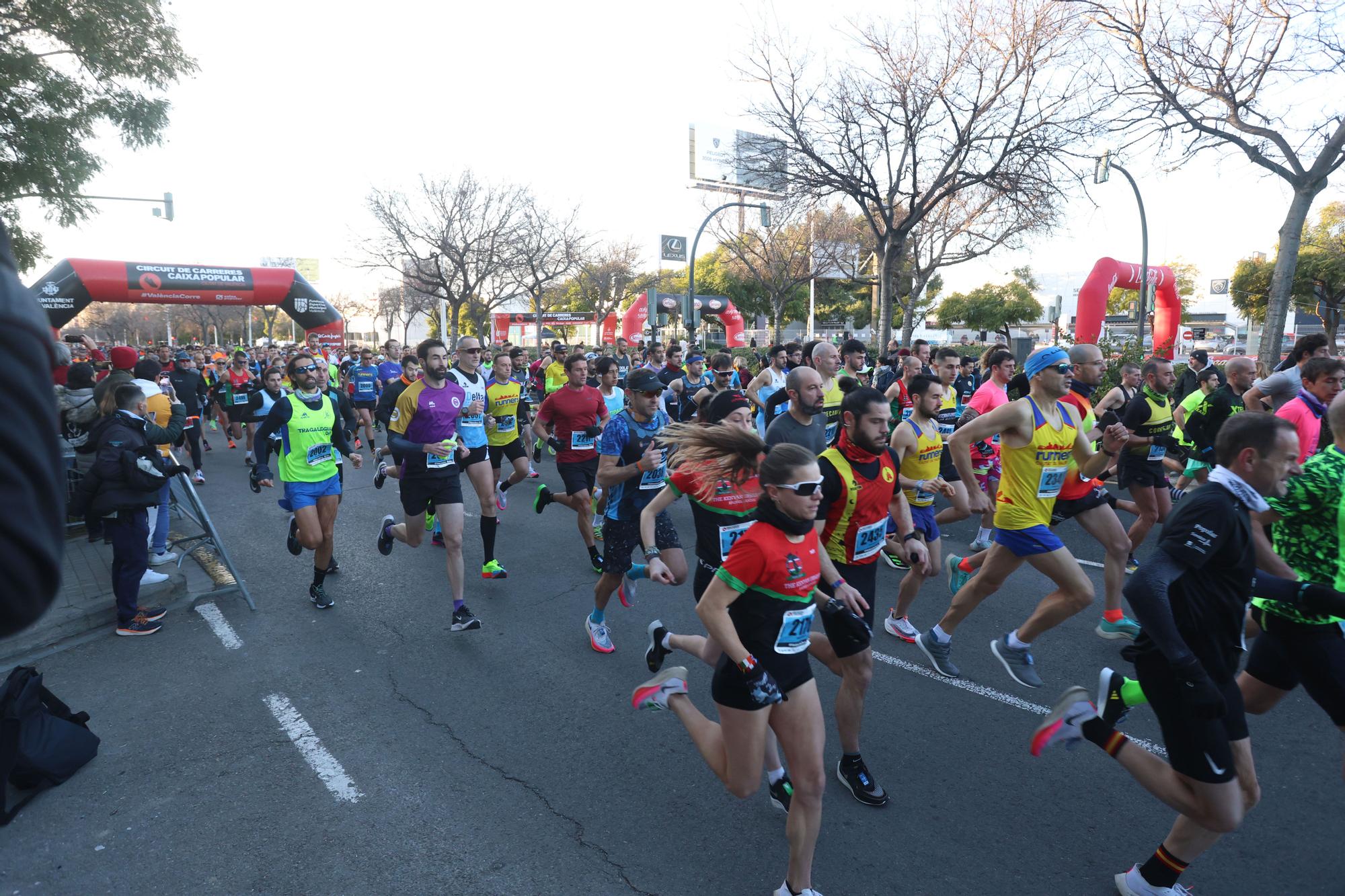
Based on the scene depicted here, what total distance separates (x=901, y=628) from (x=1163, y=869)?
110 inches

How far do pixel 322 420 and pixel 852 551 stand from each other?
470 cm

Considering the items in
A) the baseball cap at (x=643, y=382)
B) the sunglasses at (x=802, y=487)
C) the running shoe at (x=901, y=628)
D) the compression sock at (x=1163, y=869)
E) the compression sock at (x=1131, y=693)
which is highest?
the baseball cap at (x=643, y=382)

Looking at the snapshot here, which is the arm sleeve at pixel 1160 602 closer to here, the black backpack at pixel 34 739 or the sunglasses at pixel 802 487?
the sunglasses at pixel 802 487

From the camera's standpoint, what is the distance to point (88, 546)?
8.27 m

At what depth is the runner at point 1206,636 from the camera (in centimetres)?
287

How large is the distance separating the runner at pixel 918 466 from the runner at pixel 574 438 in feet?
9.45

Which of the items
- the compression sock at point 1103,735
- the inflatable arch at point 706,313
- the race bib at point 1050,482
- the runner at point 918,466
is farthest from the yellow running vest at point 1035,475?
the inflatable arch at point 706,313

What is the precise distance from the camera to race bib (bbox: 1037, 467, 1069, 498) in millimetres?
5133

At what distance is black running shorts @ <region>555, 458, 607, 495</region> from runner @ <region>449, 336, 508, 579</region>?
698 mm

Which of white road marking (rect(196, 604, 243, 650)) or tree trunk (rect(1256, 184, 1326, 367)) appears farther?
tree trunk (rect(1256, 184, 1326, 367))

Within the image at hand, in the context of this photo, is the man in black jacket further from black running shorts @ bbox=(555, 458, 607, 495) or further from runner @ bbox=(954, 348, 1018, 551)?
runner @ bbox=(954, 348, 1018, 551)

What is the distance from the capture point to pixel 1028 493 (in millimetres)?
5129

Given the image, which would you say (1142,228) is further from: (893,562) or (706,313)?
(706,313)

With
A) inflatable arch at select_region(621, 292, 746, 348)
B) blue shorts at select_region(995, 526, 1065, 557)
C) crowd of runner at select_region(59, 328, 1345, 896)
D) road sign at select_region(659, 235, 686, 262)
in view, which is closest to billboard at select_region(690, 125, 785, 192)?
road sign at select_region(659, 235, 686, 262)
